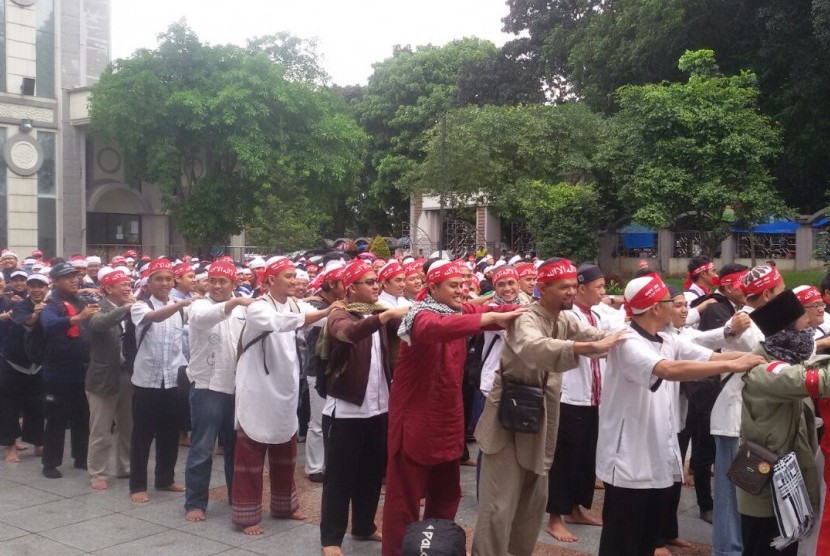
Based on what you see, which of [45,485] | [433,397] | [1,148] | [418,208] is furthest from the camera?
[418,208]

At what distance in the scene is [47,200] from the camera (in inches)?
1094

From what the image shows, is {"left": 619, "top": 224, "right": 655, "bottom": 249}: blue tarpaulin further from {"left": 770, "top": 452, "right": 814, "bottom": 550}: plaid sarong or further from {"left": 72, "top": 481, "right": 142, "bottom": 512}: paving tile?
{"left": 770, "top": 452, "right": 814, "bottom": 550}: plaid sarong

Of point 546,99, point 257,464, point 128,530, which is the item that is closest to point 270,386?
point 257,464

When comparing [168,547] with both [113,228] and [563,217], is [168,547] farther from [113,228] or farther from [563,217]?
[113,228]

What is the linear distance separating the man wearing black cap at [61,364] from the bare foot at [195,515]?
2.02m

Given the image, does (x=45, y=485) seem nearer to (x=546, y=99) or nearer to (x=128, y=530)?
(x=128, y=530)

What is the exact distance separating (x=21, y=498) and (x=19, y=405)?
1.88m

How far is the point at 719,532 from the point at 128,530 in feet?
13.8

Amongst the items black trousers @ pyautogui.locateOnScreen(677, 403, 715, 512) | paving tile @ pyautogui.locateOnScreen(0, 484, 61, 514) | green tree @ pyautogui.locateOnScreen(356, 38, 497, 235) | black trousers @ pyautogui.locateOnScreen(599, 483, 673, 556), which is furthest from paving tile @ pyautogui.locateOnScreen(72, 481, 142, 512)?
green tree @ pyautogui.locateOnScreen(356, 38, 497, 235)

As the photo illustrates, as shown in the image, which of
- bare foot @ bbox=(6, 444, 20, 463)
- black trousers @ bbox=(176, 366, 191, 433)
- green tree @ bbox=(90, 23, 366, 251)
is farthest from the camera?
green tree @ bbox=(90, 23, 366, 251)

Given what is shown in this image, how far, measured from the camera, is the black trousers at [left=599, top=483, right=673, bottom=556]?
4473mm

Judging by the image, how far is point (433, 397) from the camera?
16.2 feet

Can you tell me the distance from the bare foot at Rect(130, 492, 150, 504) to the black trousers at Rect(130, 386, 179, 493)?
0.04m

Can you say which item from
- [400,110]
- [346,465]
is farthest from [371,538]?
[400,110]
